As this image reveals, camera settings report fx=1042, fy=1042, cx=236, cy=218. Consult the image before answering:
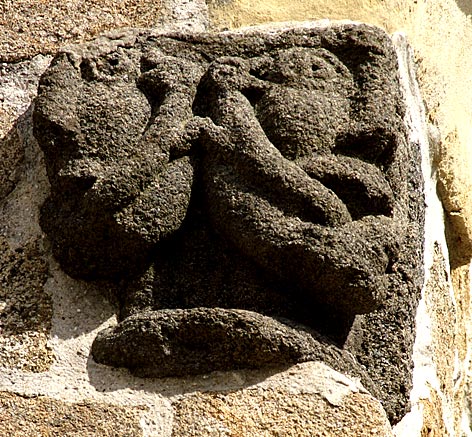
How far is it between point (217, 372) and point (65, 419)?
0.76 feet

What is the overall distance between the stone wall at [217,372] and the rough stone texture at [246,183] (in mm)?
51

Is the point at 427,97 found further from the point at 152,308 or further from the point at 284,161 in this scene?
the point at 152,308

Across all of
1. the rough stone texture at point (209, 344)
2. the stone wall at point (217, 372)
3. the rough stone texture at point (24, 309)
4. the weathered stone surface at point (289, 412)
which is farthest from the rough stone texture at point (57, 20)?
the weathered stone surface at point (289, 412)

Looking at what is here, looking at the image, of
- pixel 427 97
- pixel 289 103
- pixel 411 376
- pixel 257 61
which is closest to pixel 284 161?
pixel 289 103

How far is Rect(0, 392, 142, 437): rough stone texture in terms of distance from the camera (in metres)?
1.50

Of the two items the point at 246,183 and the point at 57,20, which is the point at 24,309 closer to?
the point at 246,183

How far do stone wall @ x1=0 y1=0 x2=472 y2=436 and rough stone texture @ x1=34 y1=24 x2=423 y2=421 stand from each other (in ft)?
0.17

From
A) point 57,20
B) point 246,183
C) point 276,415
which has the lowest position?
point 276,415

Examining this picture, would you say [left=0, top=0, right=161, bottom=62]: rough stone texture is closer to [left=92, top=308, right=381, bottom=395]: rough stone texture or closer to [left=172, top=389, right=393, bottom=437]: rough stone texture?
[left=92, top=308, right=381, bottom=395]: rough stone texture

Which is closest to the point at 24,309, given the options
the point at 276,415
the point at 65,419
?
the point at 65,419

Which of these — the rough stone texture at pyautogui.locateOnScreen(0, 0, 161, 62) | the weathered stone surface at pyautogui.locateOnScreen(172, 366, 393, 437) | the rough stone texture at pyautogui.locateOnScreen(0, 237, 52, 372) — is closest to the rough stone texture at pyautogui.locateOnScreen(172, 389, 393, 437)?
the weathered stone surface at pyautogui.locateOnScreen(172, 366, 393, 437)

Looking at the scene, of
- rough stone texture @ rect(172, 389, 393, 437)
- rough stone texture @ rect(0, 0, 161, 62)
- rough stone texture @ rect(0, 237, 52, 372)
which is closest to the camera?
rough stone texture @ rect(172, 389, 393, 437)

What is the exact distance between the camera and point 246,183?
1.60m

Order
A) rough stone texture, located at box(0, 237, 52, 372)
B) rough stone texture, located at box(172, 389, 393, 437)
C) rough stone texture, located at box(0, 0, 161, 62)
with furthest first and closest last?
rough stone texture, located at box(0, 0, 161, 62) < rough stone texture, located at box(0, 237, 52, 372) < rough stone texture, located at box(172, 389, 393, 437)
